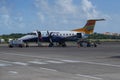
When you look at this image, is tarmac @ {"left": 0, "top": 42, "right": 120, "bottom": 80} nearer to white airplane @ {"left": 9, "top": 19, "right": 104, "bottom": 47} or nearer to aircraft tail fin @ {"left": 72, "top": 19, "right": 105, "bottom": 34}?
white airplane @ {"left": 9, "top": 19, "right": 104, "bottom": 47}

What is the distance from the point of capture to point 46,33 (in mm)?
74000

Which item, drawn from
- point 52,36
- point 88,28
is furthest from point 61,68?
point 88,28

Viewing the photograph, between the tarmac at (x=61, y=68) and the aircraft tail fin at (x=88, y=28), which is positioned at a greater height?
A: the aircraft tail fin at (x=88, y=28)

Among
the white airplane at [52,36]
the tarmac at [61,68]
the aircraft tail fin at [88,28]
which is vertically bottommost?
the tarmac at [61,68]

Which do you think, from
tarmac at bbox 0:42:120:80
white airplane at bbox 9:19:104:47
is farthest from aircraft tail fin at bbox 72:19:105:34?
tarmac at bbox 0:42:120:80

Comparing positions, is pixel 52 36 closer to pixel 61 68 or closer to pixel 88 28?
pixel 88 28

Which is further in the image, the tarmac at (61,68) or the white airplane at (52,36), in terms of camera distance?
the white airplane at (52,36)

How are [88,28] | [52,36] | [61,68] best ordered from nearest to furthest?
1. [61,68]
2. [52,36]
3. [88,28]

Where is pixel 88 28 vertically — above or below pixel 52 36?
above

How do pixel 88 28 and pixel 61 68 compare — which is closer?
pixel 61 68

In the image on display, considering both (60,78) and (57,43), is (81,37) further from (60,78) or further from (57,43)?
(60,78)

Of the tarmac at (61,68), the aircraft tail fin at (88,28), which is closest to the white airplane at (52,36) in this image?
the aircraft tail fin at (88,28)

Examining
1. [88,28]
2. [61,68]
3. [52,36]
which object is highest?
[88,28]

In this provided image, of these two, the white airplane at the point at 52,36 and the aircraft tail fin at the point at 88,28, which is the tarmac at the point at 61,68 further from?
the aircraft tail fin at the point at 88,28
